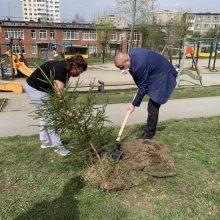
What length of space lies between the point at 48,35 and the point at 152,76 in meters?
48.8

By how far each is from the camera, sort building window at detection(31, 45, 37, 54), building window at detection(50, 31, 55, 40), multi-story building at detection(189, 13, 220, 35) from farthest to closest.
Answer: multi-story building at detection(189, 13, 220, 35)
building window at detection(50, 31, 55, 40)
building window at detection(31, 45, 37, 54)

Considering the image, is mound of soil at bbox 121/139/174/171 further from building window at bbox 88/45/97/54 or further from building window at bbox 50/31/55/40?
building window at bbox 50/31/55/40

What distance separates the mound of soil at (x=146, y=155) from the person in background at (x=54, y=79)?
39.8 inches

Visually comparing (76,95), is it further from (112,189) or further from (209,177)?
(209,177)

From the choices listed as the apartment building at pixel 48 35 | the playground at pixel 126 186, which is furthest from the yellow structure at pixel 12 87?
the apartment building at pixel 48 35

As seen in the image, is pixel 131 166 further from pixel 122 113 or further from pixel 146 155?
pixel 122 113

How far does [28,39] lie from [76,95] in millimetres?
49177

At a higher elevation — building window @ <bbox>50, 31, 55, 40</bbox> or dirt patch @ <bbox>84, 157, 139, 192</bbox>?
dirt patch @ <bbox>84, 157, 139, 192</bbox>

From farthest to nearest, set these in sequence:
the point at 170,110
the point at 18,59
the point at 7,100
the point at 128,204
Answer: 1. the point at 18,59
2. the point at 7,100
3. the point at 170,110
4. the point at 128,204

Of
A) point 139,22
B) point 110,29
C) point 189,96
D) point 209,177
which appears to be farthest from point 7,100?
point 110,29

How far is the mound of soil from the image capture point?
4.40 meters

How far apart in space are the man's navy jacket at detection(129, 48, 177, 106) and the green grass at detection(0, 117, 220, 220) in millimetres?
1026

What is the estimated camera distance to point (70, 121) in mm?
3770

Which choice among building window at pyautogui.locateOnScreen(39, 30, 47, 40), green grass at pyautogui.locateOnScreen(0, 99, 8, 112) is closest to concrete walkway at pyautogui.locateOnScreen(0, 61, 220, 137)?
green grass at pyautogui.locateOnScreen(0, 99, 8, 112)
